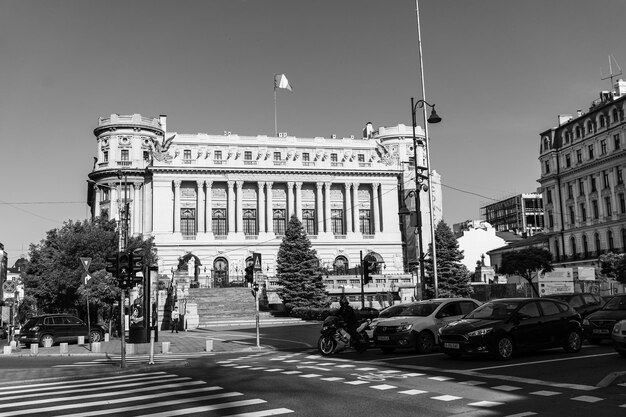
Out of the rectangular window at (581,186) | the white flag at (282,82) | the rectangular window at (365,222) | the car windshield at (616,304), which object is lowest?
the car windshield at (616,304)

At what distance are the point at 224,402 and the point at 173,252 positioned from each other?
6617cm

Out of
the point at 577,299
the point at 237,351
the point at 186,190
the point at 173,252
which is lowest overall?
the point at 237,351

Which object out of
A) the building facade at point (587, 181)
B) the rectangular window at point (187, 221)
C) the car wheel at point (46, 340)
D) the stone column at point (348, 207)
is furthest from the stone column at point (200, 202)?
the car wheel at point (46, 340)

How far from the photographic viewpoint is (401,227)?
280 feet

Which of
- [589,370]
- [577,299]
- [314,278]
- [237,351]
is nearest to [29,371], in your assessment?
[237,351]

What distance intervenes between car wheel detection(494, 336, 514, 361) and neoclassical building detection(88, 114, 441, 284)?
57564 mm

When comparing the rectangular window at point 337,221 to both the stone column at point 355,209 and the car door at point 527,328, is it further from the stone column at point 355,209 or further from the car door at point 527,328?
the car door at point 527,328

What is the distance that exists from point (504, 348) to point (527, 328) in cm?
101

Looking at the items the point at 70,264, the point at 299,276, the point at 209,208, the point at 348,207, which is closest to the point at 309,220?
the point at 348,207

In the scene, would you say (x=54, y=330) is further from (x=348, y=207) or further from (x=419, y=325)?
(x=348, y=207)

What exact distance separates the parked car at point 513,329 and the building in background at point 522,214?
343ft

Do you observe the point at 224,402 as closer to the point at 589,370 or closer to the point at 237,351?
the point at 589,370

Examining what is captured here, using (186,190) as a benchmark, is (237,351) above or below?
below

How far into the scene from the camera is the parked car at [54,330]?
90.4ft
